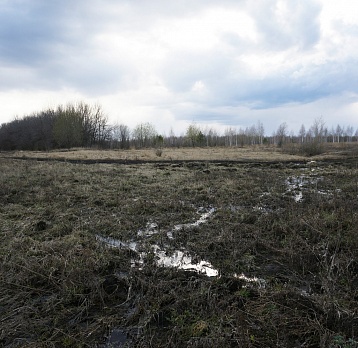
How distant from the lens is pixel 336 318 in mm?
3562

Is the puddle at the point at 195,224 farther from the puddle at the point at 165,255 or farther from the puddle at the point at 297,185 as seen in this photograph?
the puddle at the point at 297,185

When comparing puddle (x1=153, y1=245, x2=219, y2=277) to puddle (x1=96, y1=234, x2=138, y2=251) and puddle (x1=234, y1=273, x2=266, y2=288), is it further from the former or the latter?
puddle (x1=96, y1=234, x2=138, y2=251)

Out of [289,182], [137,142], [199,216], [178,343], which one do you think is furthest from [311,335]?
[137,142]

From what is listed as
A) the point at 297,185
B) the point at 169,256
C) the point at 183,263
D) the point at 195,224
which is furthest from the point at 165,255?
the point at 297,185

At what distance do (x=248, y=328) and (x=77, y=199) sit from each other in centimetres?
866

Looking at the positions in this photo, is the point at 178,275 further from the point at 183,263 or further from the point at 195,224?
the point at 195,224

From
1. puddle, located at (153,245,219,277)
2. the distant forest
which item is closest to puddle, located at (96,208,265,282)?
puddle, located at (153,245,219,277)

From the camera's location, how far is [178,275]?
16.4 ft

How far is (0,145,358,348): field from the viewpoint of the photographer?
3576mm

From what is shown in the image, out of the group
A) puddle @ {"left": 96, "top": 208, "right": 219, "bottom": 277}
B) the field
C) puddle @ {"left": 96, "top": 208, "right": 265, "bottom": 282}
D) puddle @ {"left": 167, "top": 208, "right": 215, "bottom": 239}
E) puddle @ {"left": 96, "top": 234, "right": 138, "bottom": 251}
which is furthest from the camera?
puddle @ {"left": 167, "top": 208, "right": 215, "bottom": 239}

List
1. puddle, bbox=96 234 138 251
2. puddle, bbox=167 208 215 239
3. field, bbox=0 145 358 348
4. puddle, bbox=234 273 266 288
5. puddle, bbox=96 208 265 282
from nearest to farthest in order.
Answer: field, bbox=0 145 358 348 < puddle, bbox=234 273 266 288 < puddle, bbox=96 208 265 282 < puddle, bbox=96 234 138 251 < puddle, bbox=167 208 215 239

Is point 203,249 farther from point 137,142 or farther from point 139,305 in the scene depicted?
point 137,142

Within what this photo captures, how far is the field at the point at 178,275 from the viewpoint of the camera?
3.58 m

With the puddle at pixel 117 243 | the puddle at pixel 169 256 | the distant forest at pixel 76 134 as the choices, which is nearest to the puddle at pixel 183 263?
the puddle at pixel 169 256
